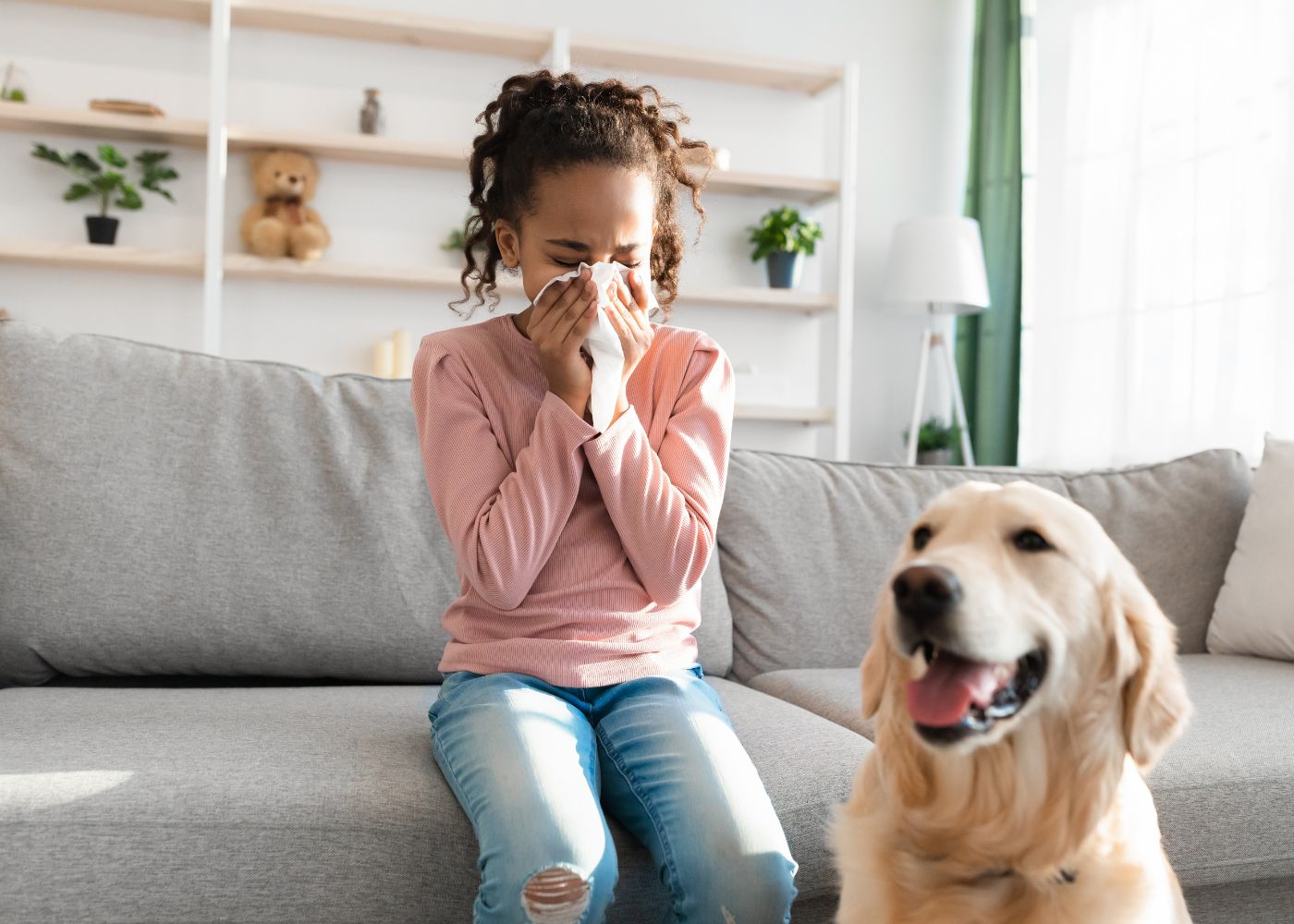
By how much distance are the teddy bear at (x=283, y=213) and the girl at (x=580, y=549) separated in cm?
264

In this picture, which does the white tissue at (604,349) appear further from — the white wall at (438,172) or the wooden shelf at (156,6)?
the wooden shelf at (156,6)

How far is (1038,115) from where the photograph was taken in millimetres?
4363

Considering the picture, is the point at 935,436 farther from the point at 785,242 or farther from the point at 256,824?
the point at 256,824


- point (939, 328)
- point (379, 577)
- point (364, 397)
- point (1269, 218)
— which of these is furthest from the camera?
point (939, 328)

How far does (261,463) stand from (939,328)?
358 cm

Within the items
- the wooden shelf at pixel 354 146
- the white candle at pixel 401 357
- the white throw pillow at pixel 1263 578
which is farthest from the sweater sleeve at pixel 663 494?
the white candle at pixel 401 357

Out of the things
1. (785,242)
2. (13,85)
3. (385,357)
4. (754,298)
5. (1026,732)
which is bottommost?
(1026,732)

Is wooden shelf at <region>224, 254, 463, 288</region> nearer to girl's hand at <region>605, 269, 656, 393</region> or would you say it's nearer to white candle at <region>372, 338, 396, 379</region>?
white candle at <region>372, 338, 396, 379</region>

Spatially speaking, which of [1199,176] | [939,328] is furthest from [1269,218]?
[939,328]

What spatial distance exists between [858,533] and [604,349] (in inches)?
35.9

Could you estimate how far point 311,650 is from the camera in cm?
176

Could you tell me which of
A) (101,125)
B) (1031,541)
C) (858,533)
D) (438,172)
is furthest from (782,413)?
(1031,541)

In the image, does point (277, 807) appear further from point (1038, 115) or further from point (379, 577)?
point (1038, 115)

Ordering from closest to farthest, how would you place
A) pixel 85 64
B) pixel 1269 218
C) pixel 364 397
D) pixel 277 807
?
pixel 277 807 → pixel 364 397 → pixel 1269 218 → pixel 85 64
